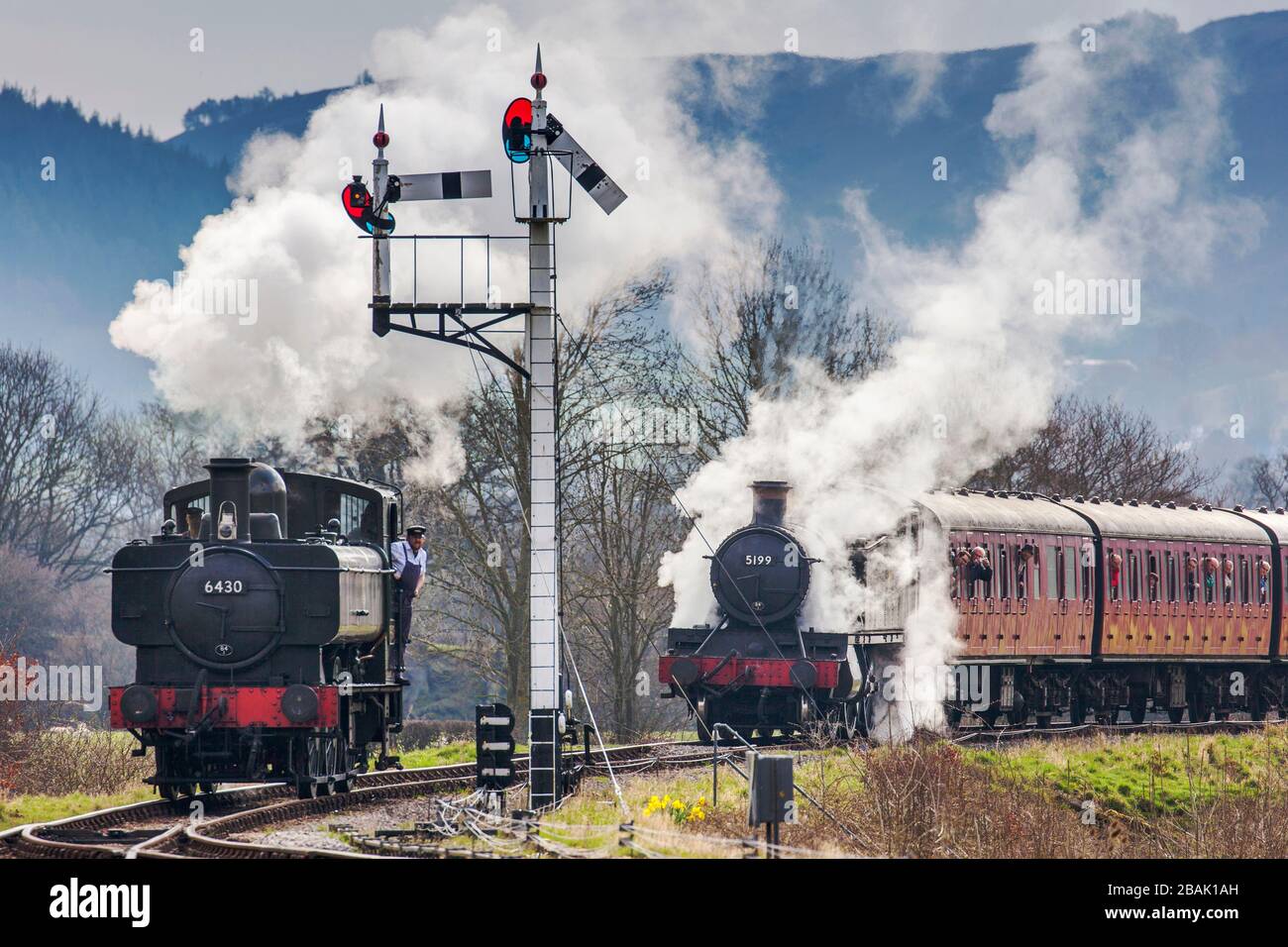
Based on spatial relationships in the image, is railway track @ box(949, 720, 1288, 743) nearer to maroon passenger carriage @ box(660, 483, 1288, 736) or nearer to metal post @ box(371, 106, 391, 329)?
maroon passenger carriage @ box(660, 483, 1288, 736)

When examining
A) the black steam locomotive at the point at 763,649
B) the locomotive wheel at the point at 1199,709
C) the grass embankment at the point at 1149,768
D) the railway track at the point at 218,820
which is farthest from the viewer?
the locomotive wheel at the point at 1199,709

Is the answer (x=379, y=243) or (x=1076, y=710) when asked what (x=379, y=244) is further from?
(x=1076, y=710)

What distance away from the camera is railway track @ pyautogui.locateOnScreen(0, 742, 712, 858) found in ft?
40.3

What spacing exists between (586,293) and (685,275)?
6.56m

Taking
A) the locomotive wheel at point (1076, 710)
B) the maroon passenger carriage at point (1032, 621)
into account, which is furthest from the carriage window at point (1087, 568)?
the locomotive wheel at point (1076, 710)

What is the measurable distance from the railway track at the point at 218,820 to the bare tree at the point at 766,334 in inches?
589

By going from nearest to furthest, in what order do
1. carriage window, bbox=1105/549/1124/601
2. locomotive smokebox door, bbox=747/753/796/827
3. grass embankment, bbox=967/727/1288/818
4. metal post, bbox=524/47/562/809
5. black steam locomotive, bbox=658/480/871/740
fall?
locomotive smokebox door, bbox=747/753/796/827 < metal post, bbox=524/47/562/809 < grass embankment, bbox=967/727/1288/818 < black steam locomotive, bbox=658/480/871/740 < carriage window, bbox=1105/549/1124/601

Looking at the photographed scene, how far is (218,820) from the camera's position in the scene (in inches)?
558

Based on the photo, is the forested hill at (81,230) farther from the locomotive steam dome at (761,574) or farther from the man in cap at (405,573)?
the man in cap at (405,573)

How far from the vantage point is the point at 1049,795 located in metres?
18.3

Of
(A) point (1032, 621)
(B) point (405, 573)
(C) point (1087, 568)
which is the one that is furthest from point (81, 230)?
(B) point (405, 573)

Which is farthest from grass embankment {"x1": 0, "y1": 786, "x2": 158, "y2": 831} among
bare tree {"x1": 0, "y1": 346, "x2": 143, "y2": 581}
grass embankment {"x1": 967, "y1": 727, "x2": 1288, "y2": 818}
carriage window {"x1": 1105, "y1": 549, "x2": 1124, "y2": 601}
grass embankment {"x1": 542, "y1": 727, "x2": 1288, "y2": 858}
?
bare tree {"x1": 0, "y1": 346, "x2": 143, "y2": 581}

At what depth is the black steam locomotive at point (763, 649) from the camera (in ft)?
68.8

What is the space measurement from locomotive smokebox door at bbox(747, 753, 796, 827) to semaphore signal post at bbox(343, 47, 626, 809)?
3.97m
